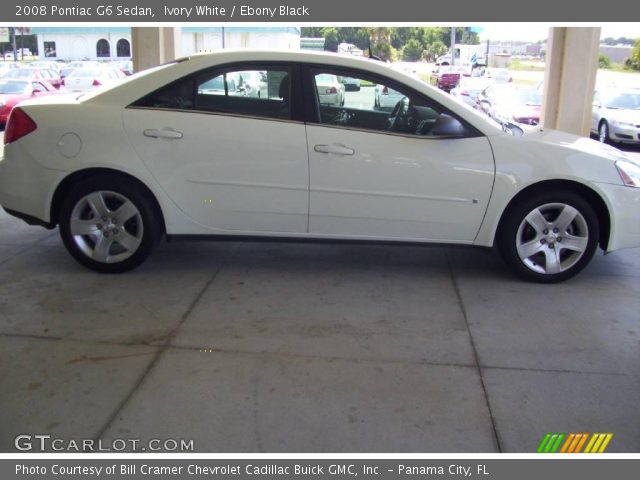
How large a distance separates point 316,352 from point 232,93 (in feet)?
7.06

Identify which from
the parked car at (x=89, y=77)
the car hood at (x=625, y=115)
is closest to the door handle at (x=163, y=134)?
the car hood at (x=625, y=115)

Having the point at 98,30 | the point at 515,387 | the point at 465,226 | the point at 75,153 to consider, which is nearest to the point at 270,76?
the point at 75,153

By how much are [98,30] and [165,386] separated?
181ft

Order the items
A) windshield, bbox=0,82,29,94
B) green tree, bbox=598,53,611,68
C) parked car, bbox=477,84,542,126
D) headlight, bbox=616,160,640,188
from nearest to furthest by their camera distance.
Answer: headlight, bbox=616,160,640,188
parked car, bbox=477,84,542,126
windshield, bbox=0,82,29,94
green tree, bbox=598,53,611,68

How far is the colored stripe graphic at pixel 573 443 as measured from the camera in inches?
114

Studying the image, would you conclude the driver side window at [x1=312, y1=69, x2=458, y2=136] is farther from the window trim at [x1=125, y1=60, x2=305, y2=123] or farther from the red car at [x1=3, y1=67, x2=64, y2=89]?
the red car at [x1=3, y1=67, x2=64, y2=89]

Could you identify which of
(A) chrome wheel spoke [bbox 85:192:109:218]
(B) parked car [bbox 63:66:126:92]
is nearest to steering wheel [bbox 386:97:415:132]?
(A) chrome wheel spoke [bbox 85:192:109:218]

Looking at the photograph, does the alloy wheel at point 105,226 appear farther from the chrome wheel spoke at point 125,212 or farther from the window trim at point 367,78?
the window trim at point 367,78

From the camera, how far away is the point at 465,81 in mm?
23531

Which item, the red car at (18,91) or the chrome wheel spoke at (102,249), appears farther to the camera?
the red car at (18,91)

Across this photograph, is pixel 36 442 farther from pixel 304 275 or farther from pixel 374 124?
pixel 374 124

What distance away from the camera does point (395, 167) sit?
4.75 m

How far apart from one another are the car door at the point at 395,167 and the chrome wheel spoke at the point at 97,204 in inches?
61.4

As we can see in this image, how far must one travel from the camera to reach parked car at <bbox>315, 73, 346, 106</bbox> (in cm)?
482
